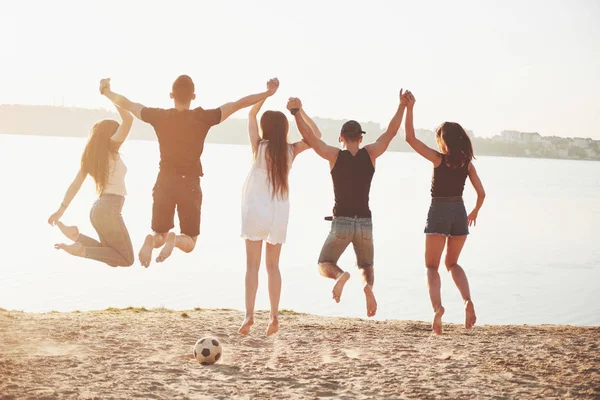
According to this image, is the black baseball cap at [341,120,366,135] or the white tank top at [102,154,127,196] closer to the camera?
the black baseball cap at [341,120,366,135]

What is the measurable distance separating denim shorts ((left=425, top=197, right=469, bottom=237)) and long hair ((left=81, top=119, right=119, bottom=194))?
458 centimetres

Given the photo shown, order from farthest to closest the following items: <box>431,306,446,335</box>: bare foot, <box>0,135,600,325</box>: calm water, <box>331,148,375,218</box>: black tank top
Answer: <box>0,135,600,325</box>: calm water < <box>431,306,446,335</box>: bare foot < <box>331,148,375,218</box>: black tank top

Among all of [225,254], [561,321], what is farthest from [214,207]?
[561,321]

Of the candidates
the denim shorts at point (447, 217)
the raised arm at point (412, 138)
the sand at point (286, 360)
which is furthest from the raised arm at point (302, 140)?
the sand at point (286, 360)

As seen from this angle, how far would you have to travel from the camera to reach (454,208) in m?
11.4

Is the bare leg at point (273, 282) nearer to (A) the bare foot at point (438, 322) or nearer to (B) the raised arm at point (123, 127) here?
(A) the bare foot at point (438, 322)

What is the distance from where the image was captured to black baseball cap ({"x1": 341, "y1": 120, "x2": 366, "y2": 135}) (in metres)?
11.2

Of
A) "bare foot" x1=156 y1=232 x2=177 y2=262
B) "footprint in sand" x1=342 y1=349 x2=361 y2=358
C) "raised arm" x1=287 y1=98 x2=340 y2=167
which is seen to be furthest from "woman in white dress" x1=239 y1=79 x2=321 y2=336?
"footprint in sand" x1=342 y1=349 x2=361 y2=358

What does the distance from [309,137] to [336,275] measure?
187 centimetres

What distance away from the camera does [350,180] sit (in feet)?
36.4

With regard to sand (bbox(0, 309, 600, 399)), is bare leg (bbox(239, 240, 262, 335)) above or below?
above

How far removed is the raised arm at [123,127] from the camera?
39.1 ft

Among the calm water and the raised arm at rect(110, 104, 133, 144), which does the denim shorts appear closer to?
the raised arm at rect(110, 104, 133, 144)

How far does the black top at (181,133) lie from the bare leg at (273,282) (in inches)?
58.3
